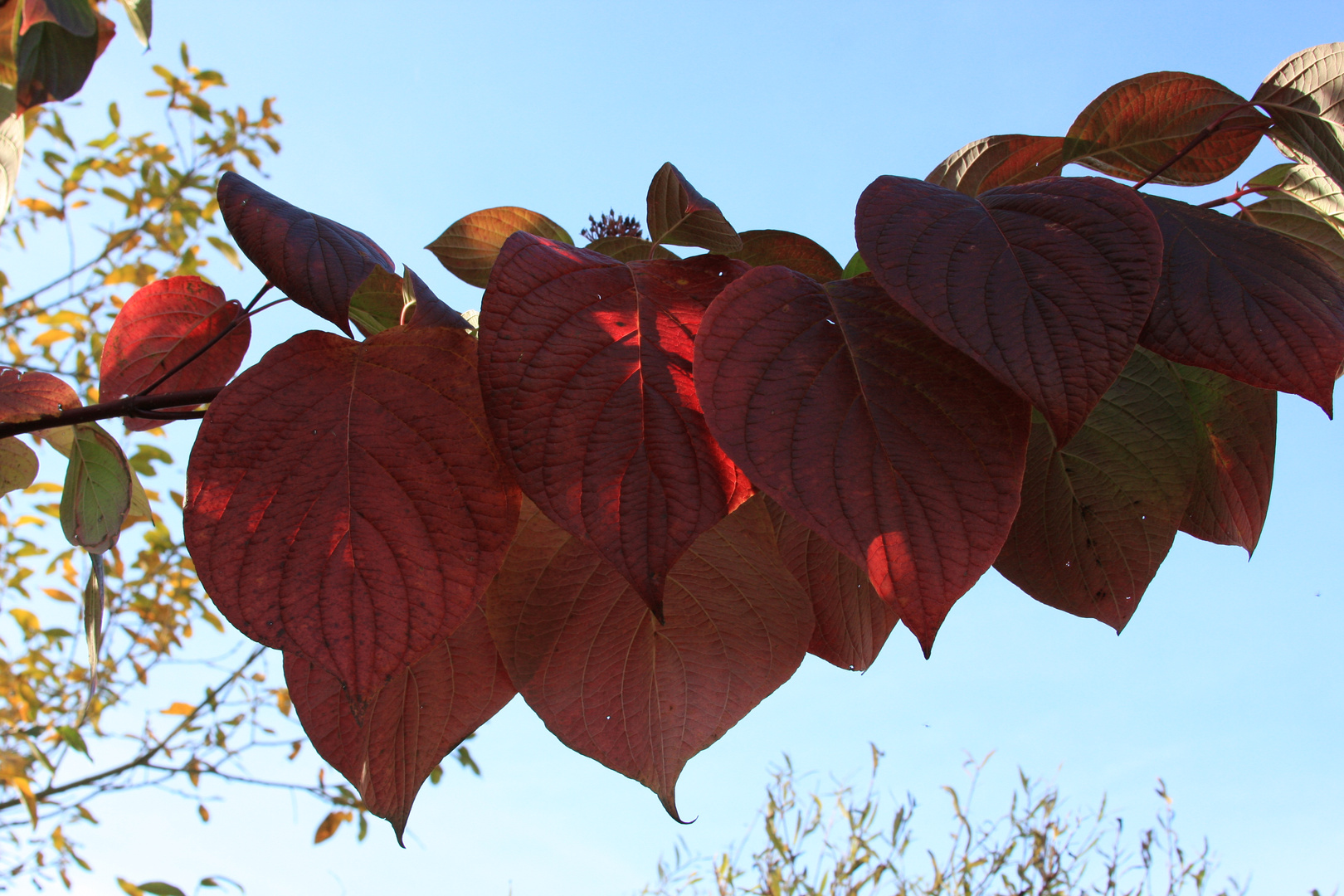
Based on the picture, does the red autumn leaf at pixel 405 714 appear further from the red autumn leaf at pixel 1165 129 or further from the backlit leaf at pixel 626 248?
the red autumn leaf at pixel 1165 129

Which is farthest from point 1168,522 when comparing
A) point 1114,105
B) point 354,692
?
point 354,692

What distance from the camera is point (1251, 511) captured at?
32cm

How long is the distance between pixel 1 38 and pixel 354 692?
45 cm

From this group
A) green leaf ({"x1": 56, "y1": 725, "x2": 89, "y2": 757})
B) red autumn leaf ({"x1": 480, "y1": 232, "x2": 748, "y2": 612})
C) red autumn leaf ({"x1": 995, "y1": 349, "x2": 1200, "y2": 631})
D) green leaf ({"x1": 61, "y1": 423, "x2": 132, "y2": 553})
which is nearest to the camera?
red autumn leaf ({"x1": 480, "y1": 232, "x2": 748, "y2": 612})

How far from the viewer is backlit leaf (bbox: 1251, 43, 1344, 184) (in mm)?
311

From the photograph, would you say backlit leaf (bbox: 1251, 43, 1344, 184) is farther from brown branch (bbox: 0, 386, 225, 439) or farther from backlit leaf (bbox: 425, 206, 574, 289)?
brown branch (bbox: 0, 386, 225, 439)

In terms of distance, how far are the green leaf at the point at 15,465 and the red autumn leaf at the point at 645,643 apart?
387 mm

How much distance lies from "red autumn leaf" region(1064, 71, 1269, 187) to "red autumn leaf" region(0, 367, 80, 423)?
44 centimetres

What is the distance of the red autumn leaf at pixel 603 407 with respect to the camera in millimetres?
202

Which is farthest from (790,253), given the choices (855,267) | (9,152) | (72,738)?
(72,738)

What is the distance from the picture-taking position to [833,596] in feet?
1.05

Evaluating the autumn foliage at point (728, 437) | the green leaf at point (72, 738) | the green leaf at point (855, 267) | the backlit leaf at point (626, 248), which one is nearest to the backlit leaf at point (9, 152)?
the autumn foliage at point (728, 437)

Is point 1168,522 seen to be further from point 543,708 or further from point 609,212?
point 609,212

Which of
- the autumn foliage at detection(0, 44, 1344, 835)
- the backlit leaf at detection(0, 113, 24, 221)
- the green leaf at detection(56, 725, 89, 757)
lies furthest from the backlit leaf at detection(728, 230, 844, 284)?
the green leaf at detection(56, 725, 89, 757)
